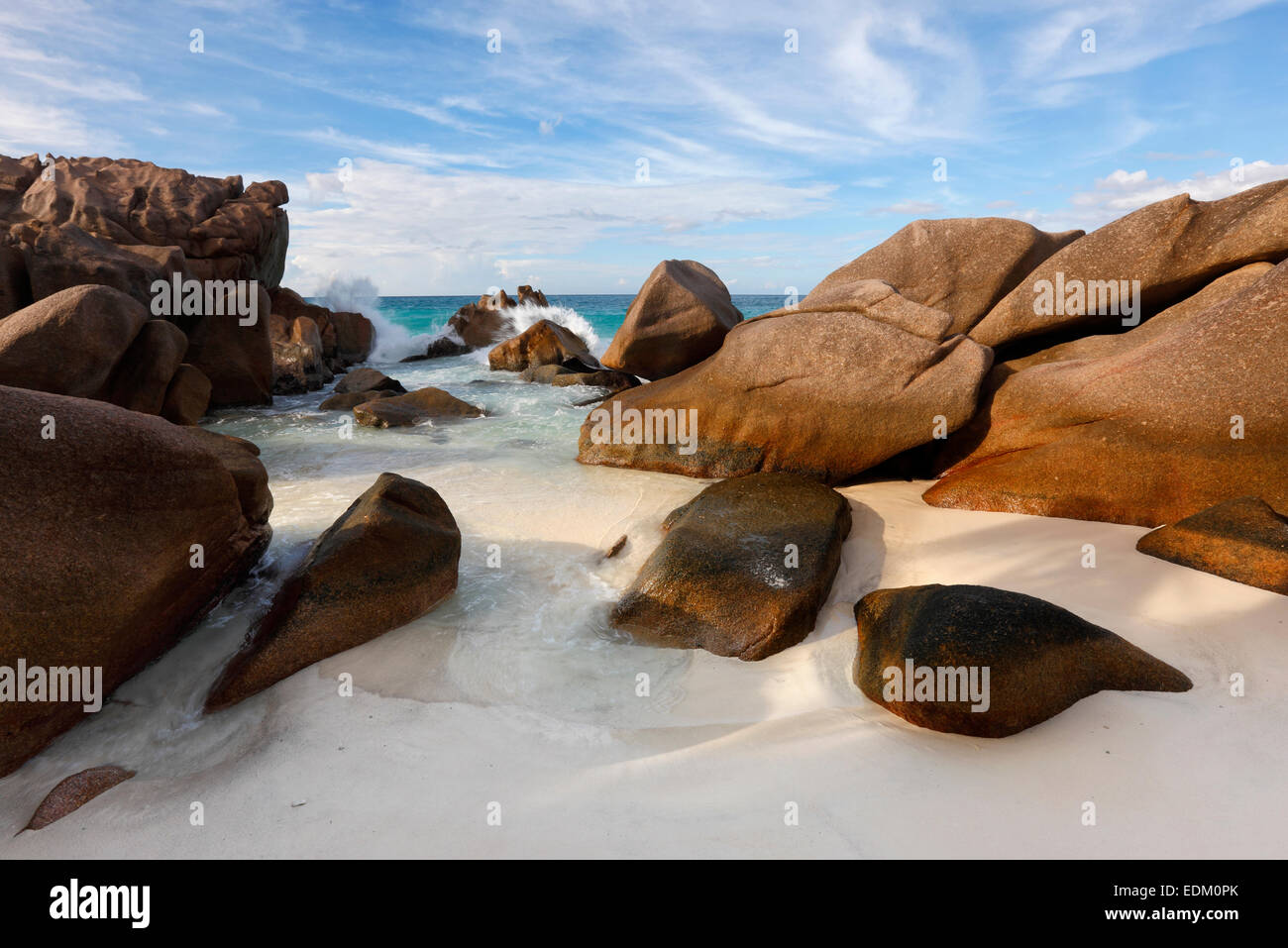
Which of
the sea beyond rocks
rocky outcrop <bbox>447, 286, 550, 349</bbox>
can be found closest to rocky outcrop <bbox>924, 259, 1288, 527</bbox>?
the sea beyond rocks

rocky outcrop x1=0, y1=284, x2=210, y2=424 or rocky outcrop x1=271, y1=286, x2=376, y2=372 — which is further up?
rocky outcrop x1=271, y1=286, x2=376, y2=372

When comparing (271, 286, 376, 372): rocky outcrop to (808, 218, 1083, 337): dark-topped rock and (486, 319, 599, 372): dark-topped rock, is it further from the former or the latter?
(808, 218, 1083, 337): dark-topped rock

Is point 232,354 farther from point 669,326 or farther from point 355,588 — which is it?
point 355,588

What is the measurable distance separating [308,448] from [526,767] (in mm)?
8284

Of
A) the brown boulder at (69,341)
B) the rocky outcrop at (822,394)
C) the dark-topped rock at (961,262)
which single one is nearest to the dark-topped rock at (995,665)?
the rocky outcrop at (822,394)

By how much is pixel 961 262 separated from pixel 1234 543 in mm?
5319

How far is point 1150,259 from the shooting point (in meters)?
6.99

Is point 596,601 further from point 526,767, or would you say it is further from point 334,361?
point 334,361

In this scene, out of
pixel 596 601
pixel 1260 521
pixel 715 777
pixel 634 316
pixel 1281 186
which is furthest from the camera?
pixel 634 316

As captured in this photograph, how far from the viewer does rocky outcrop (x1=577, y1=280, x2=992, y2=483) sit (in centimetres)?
666

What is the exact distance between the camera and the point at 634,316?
8.97m

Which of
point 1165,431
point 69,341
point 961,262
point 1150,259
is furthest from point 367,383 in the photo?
point 1165,431

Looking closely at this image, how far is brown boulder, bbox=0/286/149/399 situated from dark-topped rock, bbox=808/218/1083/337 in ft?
27.1
